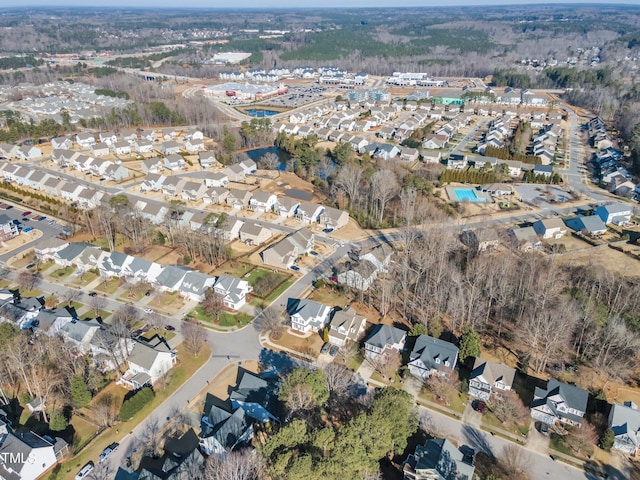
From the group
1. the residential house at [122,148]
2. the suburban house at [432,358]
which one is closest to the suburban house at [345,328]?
the suburban house at [432,358]

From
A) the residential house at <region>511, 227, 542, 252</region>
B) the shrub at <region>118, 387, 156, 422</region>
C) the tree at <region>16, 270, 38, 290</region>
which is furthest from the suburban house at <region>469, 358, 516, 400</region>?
the tree at <region>16, 270, 38, 290</region>

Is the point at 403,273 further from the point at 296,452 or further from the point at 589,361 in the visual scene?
the point at 296,452

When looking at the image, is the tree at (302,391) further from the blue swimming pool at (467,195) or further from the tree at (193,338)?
the blue swimming pool at (467,195)

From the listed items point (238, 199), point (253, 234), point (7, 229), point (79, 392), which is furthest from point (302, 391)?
point (7, 229)

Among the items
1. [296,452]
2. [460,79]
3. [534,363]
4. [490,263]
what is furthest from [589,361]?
[460,79]

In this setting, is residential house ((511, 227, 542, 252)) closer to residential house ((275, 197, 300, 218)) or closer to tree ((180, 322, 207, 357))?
residential house ((275, 197, 300, 218))

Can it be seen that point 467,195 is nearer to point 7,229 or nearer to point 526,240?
point 526,240
